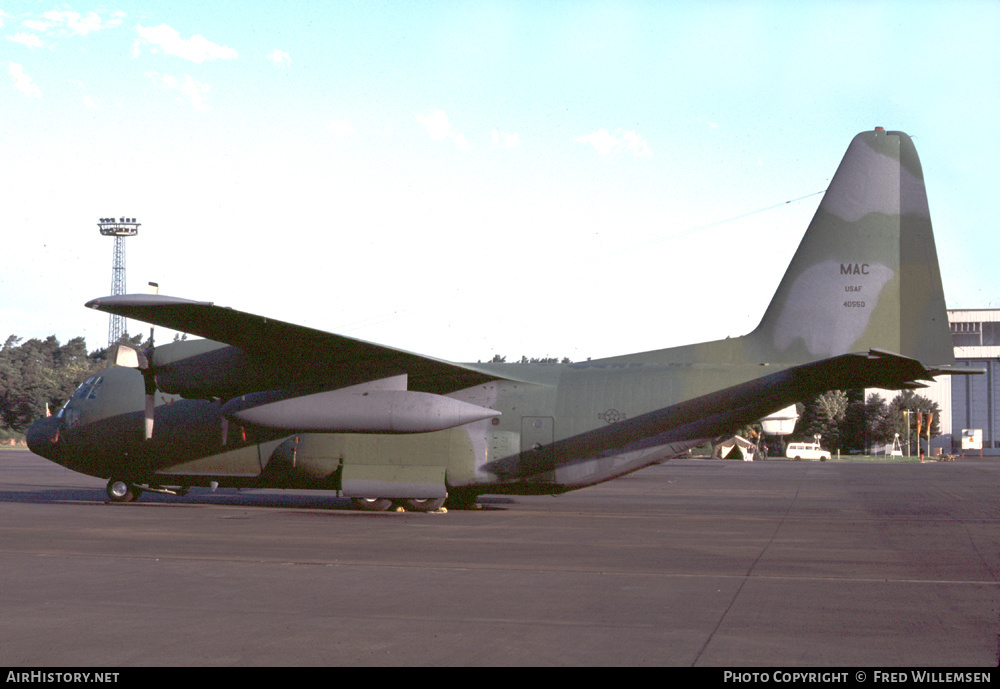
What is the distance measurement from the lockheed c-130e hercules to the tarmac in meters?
1.31

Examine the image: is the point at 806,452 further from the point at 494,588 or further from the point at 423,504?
the point at 494,588

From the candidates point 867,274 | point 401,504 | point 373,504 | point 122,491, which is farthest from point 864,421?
point 122,491

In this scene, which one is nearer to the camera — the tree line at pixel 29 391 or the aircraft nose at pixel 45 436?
the aircraft nose at pixel 45 436

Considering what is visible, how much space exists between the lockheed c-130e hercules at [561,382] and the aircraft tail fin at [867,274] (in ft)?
0.10

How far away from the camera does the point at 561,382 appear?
20.3m

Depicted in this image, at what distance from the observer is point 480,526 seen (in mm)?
17875

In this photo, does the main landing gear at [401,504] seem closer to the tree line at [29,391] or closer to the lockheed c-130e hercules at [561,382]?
the lockheed c-130e hercules at [561,382]

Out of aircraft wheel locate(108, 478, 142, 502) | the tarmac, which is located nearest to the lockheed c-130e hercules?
the tarmac

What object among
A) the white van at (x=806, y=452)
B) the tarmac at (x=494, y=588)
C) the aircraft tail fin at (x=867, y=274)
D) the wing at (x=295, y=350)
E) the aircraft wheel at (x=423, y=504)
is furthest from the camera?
the white van at (x=806, y=452)

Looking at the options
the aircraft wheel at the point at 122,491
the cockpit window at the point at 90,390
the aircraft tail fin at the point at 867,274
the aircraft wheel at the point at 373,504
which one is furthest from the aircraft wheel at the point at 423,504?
the cockpit window at the point at 90,390

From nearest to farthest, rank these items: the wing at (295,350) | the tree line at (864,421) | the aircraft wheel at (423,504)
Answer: the wing at (295,350)
the aircraft wheel at (423,504)
the tree line at (864,421)

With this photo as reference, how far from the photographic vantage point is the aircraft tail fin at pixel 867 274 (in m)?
18.3

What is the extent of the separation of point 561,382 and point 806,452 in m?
63.1
